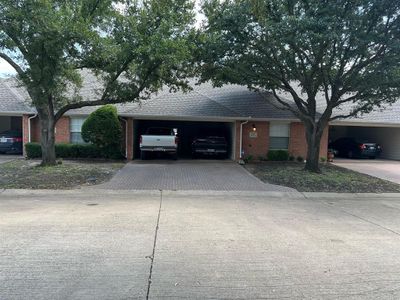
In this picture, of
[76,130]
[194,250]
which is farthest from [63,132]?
[194,250]

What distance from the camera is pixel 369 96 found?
14.4m

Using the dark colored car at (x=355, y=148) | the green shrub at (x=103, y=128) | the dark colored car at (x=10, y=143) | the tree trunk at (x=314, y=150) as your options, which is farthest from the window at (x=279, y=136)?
the dark colored car at (x=10, y=143)

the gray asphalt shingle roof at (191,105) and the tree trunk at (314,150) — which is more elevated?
the gray asphalt shingle roof at (191,105)

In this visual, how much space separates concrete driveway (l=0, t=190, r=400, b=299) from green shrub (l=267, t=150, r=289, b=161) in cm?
1039

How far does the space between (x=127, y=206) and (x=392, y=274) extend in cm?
606

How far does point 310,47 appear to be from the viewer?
1337cm

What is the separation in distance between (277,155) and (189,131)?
8.05 m

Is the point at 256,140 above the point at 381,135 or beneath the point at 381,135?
beneath

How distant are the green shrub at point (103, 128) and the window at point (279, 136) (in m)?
8.43

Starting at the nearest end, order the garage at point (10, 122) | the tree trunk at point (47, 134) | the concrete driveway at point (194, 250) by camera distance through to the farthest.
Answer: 1. the concrete driveway at point (194, 250)
2. the tree trunk at point (47, 134)
3. the garage at point (10, 122)

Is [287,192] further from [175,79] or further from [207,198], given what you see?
[175,79]

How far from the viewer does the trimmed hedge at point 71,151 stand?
18.5 metres

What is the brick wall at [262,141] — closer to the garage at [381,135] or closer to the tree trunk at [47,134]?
the garage at [381,135]

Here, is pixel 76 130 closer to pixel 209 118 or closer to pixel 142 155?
pixel 142 155
